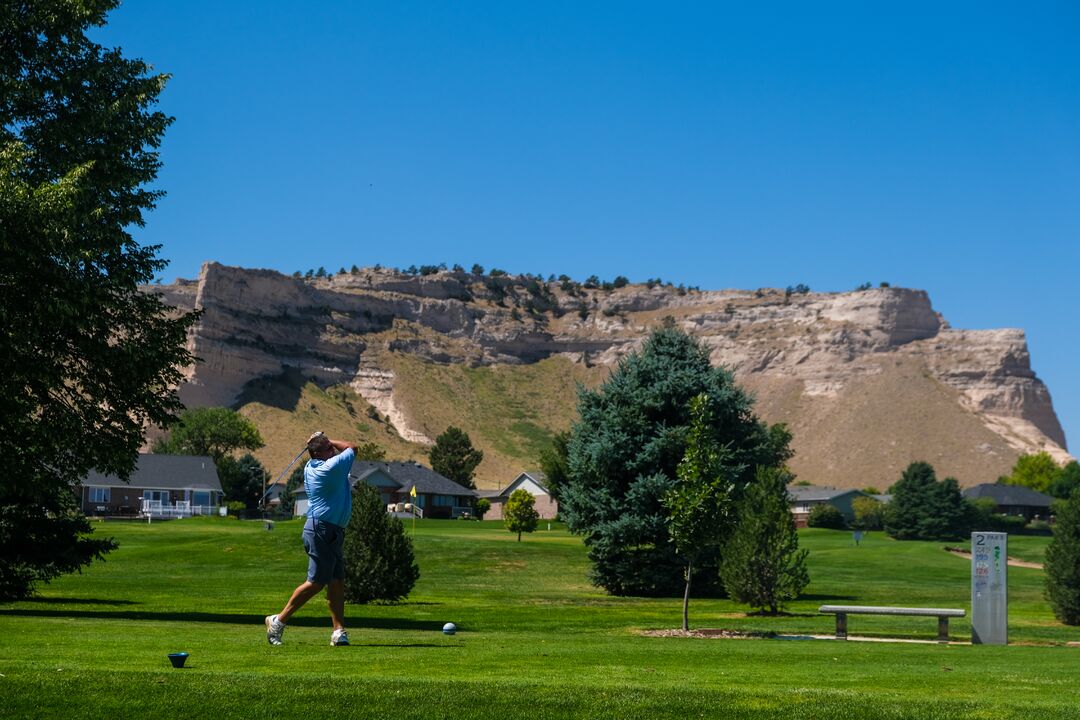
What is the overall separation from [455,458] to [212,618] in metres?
111

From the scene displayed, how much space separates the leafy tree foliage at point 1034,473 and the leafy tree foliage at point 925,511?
218 ft

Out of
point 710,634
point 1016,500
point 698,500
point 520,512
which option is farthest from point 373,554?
point 1016,500

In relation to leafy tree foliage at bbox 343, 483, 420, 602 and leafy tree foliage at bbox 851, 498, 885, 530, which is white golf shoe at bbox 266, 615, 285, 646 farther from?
leafy tree foliage at bbox 851, 498, 885, 530

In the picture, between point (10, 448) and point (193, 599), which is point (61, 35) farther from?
point (193, 599)

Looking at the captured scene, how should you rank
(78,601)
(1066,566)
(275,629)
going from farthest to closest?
1. (1066,566)
2. (78,601)
3. (275,629)

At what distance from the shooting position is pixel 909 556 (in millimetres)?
66312

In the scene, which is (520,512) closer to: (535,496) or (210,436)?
(535,496)

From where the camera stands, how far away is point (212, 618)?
2230 centimetres

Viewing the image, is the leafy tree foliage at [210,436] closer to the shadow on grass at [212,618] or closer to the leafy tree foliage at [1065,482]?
the leafy tree foliage at [1065,482]

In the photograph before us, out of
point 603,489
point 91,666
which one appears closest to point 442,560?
point 603,489

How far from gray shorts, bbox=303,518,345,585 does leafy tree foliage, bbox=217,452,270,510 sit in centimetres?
10251

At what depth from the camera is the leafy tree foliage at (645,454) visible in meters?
35.5

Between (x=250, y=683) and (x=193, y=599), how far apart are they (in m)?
22.5

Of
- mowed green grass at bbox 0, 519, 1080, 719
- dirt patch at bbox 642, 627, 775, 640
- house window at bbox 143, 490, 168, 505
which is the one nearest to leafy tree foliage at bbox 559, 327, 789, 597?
mowed green grass at bbox 0, 519, 1080, 719
